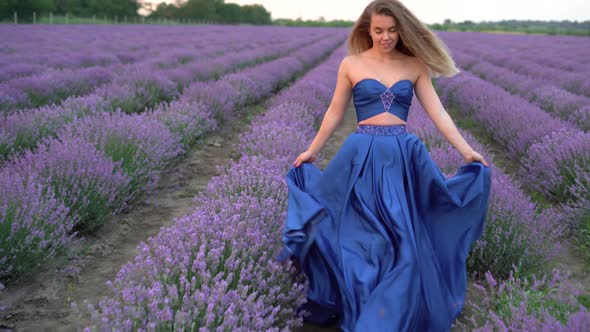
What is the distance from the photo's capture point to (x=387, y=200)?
2.01 metres

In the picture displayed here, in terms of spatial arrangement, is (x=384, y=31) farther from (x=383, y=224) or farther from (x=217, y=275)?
(x=217, y=275)

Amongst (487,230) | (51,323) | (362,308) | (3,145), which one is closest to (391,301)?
(362,308)

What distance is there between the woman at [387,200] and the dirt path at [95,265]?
1.27 metres

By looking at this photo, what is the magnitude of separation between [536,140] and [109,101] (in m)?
4.86

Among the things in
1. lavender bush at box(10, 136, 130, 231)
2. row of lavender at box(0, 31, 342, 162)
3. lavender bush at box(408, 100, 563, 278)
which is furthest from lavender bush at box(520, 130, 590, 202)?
row of lavender at box(0, 31, 342, 162)

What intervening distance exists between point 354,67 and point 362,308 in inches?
41.7

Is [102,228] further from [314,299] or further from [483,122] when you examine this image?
[483,122]

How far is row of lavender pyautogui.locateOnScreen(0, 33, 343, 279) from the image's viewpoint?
103 inches

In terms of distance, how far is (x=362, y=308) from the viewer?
1890 millimetres

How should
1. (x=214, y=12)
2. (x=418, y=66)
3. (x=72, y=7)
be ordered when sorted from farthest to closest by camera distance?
1. (x=214, y=12)
2. (x=72, y=7)
3. (x=418, y=66)

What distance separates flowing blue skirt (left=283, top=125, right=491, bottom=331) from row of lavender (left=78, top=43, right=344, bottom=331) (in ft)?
0.59

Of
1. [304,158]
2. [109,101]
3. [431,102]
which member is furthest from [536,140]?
[109,101]

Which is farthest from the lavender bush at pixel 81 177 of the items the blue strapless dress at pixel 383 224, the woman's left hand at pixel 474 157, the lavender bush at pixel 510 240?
the lavender bush at pixel 510 240

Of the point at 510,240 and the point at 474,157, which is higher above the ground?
the point at 474,157
